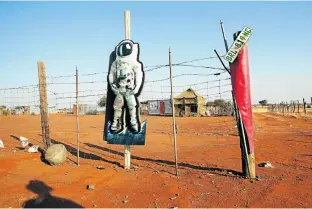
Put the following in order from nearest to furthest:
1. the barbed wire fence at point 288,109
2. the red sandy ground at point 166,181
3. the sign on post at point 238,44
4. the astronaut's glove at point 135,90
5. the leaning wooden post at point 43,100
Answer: the red sandy ground at point 166,181
the sign on post at point 238,44
the astronaut's glove at point 135,90
the leaning wooden post at point 43,100
the barbed wire fence at point 288,109

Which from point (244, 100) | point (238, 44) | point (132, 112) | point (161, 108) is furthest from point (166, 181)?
point (161, 108)

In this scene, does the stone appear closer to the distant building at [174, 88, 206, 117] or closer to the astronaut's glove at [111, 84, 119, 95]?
the astronaut's glove at [111, 84, 119, 95]

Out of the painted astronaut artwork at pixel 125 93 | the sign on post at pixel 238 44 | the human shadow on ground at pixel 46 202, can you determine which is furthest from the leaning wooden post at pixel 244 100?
the human shadow on ground at pixel 46 202

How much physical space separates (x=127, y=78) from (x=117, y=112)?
1062mm

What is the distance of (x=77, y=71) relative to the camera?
8.91 meters

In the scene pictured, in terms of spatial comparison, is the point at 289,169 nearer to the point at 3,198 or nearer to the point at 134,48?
the point at 134,48

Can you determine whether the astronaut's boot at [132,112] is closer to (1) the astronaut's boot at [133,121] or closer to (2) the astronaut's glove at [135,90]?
(1) the astronaut's boot at [133,121]

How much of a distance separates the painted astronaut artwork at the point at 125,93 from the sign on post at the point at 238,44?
2.47 meters

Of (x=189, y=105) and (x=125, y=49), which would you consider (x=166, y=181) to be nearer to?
(x=125, y=49)

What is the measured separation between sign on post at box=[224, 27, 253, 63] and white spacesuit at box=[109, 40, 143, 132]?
250cm

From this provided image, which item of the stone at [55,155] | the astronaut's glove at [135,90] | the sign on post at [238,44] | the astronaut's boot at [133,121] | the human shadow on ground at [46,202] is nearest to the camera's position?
the human shadow on ground at [46,202]

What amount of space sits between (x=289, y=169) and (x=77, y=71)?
7.12 metres

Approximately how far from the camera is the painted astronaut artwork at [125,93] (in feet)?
25.7

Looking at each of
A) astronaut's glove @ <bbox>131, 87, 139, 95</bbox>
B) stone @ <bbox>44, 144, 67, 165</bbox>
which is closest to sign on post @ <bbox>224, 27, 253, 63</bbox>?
astronaut's glove @ <bbox>131, 87, 139, 95</bbox>
